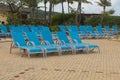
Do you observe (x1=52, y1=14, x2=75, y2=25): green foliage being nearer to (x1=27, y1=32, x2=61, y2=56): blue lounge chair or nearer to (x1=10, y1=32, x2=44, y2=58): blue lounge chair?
(x1=27, y1=32, x2=61, y2=56): blue lounge chair

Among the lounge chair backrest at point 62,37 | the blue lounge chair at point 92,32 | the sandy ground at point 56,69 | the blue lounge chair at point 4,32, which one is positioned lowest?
the blue lounge chair at point 92,32

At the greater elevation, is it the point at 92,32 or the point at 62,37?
the point at 62,37

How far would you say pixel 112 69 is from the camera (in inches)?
388

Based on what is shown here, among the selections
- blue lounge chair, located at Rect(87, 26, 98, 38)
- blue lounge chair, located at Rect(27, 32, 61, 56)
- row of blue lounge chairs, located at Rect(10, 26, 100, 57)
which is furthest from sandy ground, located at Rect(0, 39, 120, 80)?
blue lounge chair, located at Rect(87, 26, 98, 38)

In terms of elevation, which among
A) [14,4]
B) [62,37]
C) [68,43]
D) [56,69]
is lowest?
[56,69]

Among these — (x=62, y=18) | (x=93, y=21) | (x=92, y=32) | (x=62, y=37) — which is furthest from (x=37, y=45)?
(x=93, y=21)

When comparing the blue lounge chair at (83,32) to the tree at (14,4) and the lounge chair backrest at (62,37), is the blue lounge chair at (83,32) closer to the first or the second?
the lounge chair backrest at (62,37)

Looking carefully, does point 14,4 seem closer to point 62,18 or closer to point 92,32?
point 62,18

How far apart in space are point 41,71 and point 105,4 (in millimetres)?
38800

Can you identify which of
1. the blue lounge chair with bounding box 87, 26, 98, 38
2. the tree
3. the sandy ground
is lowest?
the blue lounge chair with bounding box 87, 26, 98, 38

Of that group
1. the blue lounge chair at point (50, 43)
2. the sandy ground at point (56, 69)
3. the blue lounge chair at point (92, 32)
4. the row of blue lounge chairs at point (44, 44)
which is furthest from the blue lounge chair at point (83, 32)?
the sandy ground at point (56, 69)

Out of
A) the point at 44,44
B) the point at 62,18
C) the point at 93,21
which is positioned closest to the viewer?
the point at 44,44

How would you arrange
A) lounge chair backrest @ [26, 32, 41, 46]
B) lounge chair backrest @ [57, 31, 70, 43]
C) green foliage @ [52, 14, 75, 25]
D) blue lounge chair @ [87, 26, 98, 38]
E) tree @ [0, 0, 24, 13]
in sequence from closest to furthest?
lounge chair backrest @ [26, 32, 41, 46] → lounge chair backrest @ [57, 31, 70, 43] → blue lounge chair @ [87, 26, 98, 38] → tree @ [0, 0, 24, 13] → green foliage @ [52, 14, 75, 25]

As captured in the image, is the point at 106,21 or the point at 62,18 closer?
the point at 62,18
